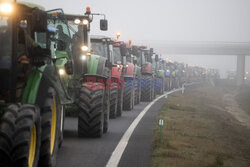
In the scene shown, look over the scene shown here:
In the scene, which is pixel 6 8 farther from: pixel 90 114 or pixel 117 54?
pixel 117 54

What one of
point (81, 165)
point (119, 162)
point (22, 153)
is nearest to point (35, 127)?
point (22, 153)

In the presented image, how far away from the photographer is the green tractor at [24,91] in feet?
17.8

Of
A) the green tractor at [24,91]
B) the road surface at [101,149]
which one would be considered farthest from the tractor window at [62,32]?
the green tractor at [24,91]

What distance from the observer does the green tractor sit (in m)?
5.43

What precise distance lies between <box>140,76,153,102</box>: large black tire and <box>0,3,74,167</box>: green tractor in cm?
2134

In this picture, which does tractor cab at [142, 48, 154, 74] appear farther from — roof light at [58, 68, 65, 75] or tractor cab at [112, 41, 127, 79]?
roof light at [58, 68, 65, 75]

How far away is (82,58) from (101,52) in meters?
5.63

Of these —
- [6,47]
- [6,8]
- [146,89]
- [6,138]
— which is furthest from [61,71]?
[146,89]

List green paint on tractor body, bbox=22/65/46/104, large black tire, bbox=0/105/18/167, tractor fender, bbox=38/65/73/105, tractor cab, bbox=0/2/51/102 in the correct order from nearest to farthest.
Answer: large black tire, bbox=0/105/18/167, tractor cab, bbox=0/2/51/102, green paint on tractor body, bbox=22/65/46/104, tractor fender, bbox=38/65/73/105

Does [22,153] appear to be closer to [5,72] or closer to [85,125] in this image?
[5,72]

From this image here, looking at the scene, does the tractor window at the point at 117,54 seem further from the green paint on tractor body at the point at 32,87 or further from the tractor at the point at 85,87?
the green paint on tractor body at the point at 32,87

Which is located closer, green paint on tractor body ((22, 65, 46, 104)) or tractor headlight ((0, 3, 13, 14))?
tractor headlight ((0, 3, 13, 14))

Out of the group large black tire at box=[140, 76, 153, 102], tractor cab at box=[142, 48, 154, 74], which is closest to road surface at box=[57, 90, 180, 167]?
large black tire at box=[140, 76, 153, 102]

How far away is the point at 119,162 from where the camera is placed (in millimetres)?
8820
